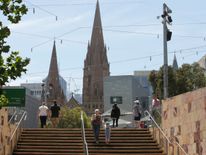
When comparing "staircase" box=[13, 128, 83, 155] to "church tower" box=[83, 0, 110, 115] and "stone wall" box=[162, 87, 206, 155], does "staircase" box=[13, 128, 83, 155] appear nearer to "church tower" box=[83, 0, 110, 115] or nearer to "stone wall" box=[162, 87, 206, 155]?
"stone wall" box=[162, 87, 206, 155]

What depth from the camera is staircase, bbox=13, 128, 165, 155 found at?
68.2 ft

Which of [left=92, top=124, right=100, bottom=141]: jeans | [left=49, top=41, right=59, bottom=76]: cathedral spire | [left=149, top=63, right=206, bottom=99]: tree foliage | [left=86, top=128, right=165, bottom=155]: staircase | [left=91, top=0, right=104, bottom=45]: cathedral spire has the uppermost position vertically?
[left=91, top=0, right=104, bottom=45]: cathedral spire

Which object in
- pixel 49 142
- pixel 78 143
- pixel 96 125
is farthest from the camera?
pixel 49 142

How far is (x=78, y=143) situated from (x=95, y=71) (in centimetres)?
10237

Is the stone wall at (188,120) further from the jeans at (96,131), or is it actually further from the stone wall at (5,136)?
the stone wall at (5,136)

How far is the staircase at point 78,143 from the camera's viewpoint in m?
20.8

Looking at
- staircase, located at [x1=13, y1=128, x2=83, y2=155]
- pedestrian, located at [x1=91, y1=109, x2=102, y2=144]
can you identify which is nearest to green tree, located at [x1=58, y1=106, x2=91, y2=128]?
staircase, located at [x1=13, y1=128, x2=83, y2=155]

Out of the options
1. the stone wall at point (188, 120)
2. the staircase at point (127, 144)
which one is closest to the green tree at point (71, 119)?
the staircase at point (127, 144)

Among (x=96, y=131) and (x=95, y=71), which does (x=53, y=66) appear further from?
(x=96, y=131)

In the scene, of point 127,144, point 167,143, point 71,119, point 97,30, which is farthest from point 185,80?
point 97,30

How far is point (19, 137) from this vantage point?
75.2 feet

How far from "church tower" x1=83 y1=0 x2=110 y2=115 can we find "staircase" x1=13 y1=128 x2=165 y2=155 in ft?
315

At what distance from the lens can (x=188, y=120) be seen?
18.3 m

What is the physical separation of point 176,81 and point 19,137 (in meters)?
42.1
